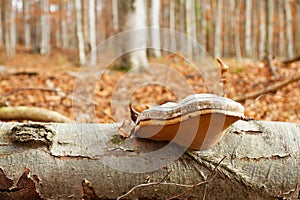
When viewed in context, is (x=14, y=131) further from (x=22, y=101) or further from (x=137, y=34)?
(x=137, y=34)

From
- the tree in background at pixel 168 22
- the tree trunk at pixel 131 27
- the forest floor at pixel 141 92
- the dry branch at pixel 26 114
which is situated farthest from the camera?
the tree in background at pixel 168 22

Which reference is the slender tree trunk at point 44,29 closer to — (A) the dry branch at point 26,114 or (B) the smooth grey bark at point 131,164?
(A) the dry branch at point 26,114

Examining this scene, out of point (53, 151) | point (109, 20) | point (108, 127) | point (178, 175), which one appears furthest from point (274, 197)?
point (109, 20)

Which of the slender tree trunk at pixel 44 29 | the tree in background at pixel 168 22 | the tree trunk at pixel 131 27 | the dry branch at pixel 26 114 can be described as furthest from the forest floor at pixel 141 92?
the slender tree trunk at pixel 44 29

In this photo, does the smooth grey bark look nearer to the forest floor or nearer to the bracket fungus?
the bracket fungus

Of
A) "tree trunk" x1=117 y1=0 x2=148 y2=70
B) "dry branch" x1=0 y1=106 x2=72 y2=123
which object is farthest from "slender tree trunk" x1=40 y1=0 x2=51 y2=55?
"dry branch" x1=0 y1=106 x2=72 y2=123

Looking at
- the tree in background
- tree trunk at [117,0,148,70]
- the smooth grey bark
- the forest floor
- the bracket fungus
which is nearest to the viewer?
the bracket fungus
